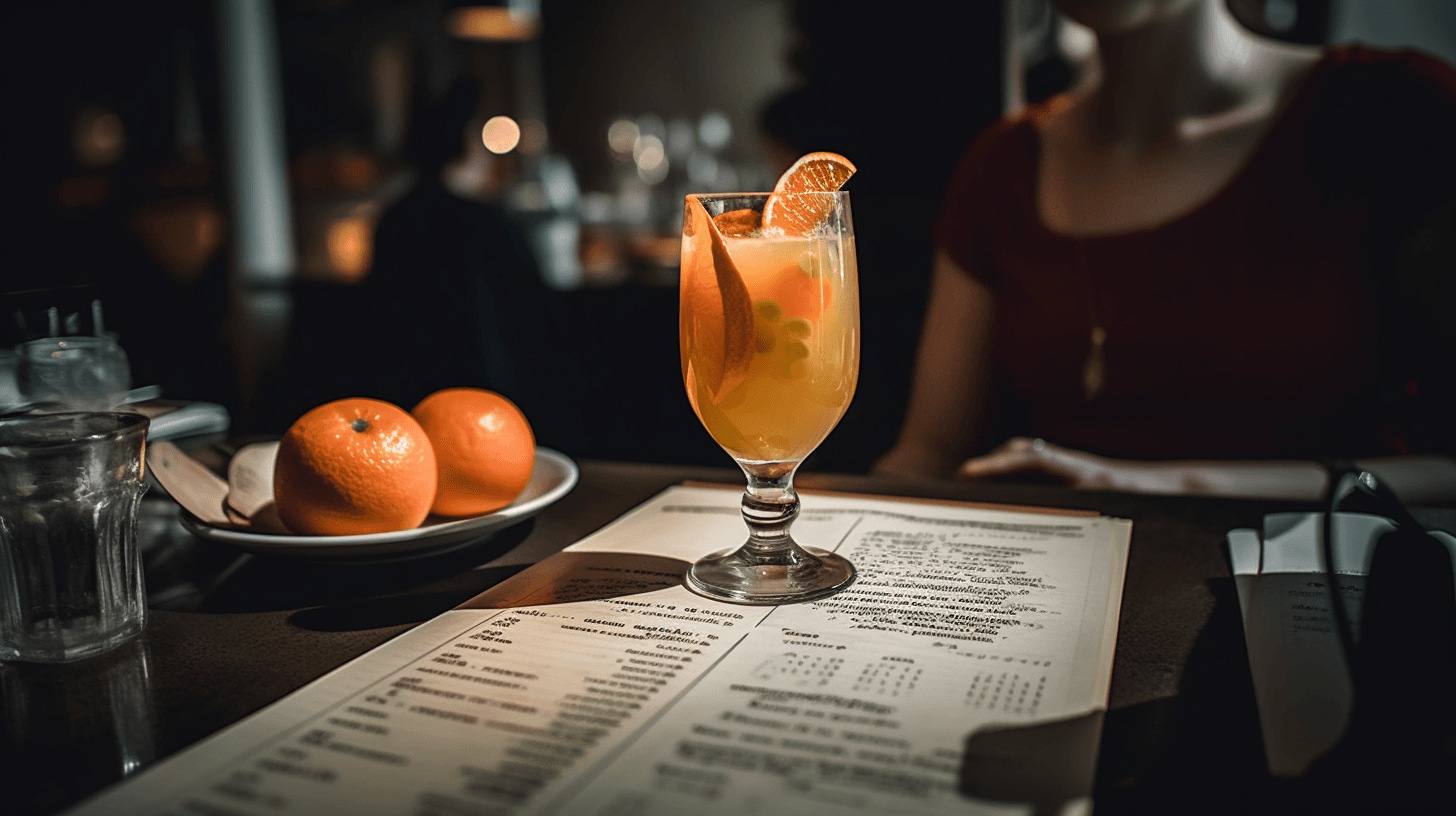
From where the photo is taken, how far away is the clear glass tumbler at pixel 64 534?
64cm

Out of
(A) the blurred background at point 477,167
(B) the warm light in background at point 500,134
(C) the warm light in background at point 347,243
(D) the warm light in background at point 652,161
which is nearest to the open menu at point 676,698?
(A) the blurred background at point 477,167

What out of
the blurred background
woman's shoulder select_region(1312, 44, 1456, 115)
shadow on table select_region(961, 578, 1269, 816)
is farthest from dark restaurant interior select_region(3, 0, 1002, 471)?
shadow on table select_region(961, 578, 1269, 816)

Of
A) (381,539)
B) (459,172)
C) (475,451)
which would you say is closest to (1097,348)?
(475,451)

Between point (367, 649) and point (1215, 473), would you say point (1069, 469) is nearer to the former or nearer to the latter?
point (1215, 473)

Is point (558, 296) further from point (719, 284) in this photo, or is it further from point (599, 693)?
point (599, 693)

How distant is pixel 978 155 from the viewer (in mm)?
1812

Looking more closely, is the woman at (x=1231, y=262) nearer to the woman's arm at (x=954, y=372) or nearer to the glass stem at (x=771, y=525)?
the woman's arm at (x=954, y=372)

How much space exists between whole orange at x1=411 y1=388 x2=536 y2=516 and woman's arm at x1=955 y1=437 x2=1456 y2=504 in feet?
1.97

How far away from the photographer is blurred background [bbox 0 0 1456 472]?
2631 millimetres

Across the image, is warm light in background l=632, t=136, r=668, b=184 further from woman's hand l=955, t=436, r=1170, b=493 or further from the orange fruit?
the orange fruit

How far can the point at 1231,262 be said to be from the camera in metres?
1.51

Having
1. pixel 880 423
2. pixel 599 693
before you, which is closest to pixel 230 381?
pixel 880 423

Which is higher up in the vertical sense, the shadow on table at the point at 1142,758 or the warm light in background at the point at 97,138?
the warm light in background at the point at 97,138

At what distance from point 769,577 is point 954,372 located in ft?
3.64
